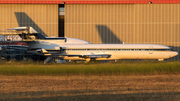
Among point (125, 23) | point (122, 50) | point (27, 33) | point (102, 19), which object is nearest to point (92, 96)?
point (122, 50)

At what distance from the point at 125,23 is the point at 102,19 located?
3.80m

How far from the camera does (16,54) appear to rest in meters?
35.0

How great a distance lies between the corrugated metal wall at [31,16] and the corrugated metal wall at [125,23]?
96.8 inches

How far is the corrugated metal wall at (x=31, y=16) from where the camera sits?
41625mm

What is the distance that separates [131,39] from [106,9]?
6.37 meters

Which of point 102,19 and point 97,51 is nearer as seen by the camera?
point 97,51

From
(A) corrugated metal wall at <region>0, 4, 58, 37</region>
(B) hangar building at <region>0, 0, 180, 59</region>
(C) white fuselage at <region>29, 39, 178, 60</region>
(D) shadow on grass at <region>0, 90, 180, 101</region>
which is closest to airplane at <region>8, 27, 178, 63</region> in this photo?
(C) white fuselage at <region>29, 39, 178, 60</region>

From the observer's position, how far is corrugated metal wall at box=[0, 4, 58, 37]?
41.6 metres

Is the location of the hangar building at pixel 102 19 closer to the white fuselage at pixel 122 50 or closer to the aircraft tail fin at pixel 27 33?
the aircraft tail fin at pixel 27 33

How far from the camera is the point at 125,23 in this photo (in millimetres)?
41625

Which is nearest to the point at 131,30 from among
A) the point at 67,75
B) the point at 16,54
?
the point at 16,54

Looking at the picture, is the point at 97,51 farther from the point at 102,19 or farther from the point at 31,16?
the point at 31,16

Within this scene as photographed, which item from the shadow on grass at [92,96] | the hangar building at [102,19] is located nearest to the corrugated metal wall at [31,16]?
the hangar building at [102,19]

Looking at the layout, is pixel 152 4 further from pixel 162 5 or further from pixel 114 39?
pixel 114 39
